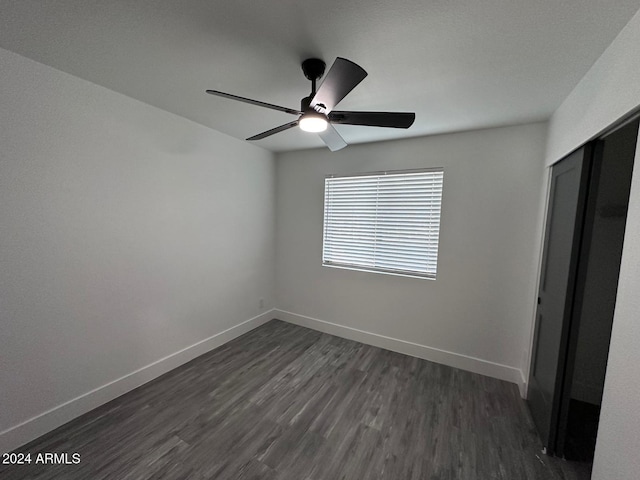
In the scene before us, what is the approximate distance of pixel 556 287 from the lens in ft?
5.89

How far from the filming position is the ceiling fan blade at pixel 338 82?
45.7 inches

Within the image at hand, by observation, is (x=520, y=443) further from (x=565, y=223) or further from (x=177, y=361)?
(x=177, y=361)

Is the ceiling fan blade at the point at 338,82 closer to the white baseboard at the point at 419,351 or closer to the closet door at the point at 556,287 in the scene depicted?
the closet door at the point at 556,287

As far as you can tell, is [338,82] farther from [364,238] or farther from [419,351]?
[419,351]

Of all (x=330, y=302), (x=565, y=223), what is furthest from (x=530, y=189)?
(x=330, y=302)

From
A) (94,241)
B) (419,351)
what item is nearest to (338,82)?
(94,241)

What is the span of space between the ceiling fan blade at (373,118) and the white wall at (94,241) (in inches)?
69.8

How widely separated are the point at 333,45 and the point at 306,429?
2554 mm

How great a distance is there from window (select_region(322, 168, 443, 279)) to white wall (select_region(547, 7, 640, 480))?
5.01 ft

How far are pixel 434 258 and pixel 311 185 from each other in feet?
6.06

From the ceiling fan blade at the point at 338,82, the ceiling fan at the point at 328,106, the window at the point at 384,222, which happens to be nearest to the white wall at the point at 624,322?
the ceiling fan at the point at 328,106

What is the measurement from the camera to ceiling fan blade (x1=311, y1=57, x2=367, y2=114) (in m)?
1.16

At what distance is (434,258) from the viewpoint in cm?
287

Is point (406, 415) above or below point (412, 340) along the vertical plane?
below
